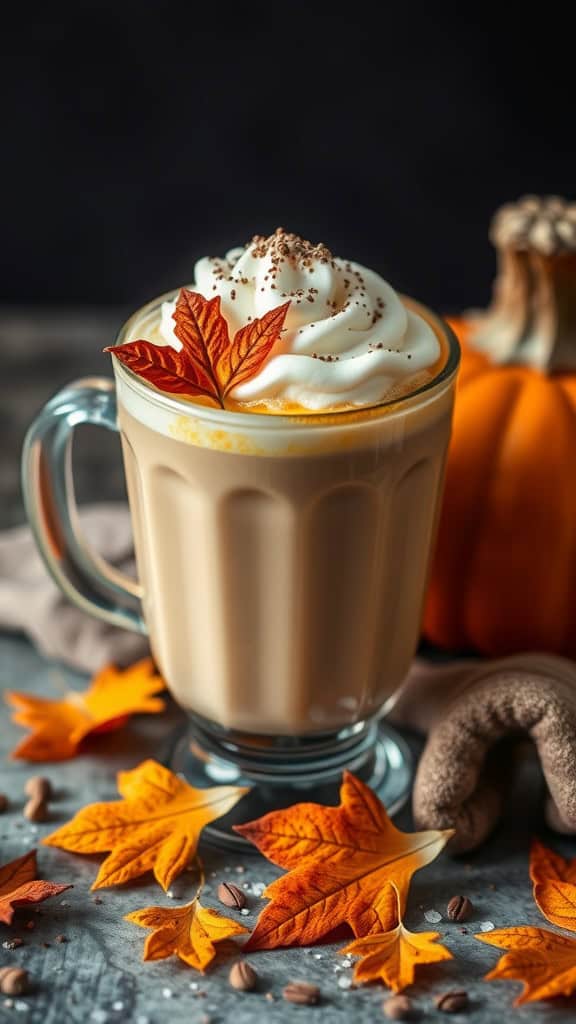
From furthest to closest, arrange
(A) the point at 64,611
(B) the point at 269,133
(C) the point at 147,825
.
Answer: (B) the point at 269,133, (A) the point at 64,611, (C) the point at 147,825

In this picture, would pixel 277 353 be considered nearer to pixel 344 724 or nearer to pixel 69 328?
pixel 344 724

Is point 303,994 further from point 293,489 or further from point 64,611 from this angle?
point 64,611

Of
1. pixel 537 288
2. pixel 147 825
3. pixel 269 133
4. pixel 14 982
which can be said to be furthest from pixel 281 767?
pixel 269 133

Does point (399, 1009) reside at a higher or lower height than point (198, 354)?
lower

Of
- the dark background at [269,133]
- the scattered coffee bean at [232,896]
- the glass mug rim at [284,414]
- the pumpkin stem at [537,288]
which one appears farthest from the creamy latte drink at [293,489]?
the dark background at [269,133]

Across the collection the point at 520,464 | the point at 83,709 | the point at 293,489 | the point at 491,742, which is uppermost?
the point at 293,489

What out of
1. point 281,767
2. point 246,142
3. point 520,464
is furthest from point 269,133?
point 281,767

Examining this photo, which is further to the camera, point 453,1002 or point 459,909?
point 459,909

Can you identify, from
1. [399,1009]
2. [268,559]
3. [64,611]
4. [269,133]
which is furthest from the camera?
[269,133]
